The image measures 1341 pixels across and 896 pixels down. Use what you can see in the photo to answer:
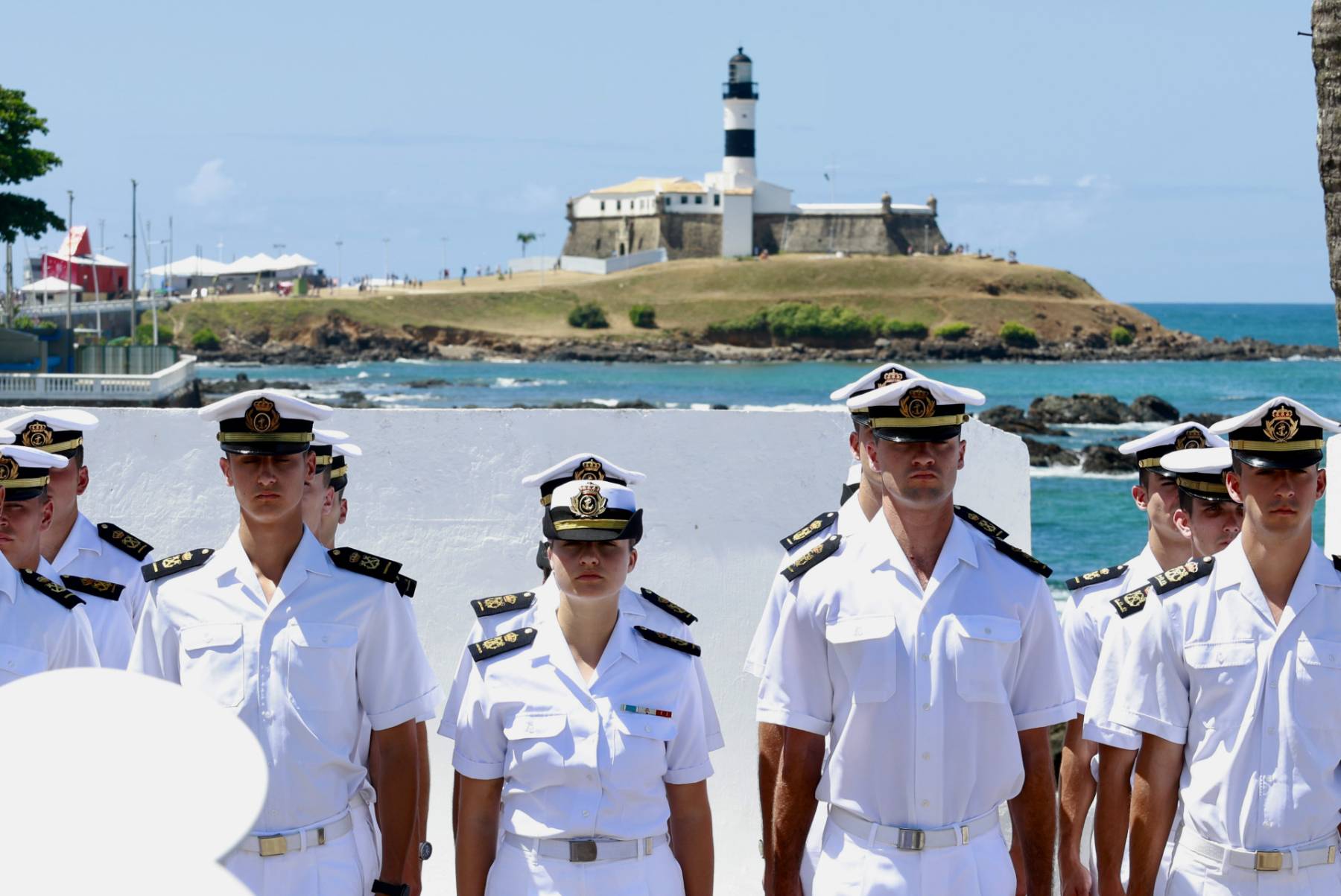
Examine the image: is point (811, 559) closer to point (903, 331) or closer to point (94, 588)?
point (94, 588)

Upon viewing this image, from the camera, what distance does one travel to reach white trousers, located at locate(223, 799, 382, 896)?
10.7 ft

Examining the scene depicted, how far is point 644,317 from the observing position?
3792 inches

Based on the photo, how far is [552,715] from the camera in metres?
3.30

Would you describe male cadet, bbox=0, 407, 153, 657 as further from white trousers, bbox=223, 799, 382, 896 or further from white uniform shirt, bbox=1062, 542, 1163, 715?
white uniform shirt, bbox=1062, 542, 1163, 715

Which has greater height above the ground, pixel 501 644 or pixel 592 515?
pixel 592 515

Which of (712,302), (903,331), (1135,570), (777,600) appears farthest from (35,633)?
(712,302)

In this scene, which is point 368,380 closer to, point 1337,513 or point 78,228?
point 78,228

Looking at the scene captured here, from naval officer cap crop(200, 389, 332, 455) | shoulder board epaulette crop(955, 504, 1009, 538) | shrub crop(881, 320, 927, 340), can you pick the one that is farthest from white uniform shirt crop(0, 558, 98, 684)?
shrub crop(881, 320, 927, 340)

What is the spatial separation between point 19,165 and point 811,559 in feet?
110

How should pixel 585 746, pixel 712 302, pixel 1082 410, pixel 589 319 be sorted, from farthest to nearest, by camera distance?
pixel 712 302
pixel 589 319
pixel 1082 410
pixel 585 746

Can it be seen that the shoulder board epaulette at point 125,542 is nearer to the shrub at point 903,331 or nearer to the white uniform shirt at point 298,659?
the white uniform shirt at point 298,659

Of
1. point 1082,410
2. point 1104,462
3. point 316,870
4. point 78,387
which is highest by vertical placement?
point 316,870

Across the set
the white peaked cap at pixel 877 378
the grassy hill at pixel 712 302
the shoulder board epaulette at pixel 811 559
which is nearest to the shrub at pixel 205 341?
the grassy hill at pixel 712 302

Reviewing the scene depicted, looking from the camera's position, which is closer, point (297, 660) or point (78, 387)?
point (297, 660)
